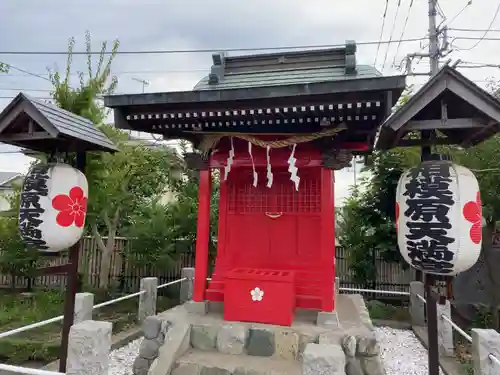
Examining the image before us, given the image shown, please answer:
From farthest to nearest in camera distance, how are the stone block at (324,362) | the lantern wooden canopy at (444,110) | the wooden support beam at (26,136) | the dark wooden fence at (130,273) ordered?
the dark wooden fence at (130,273) < the wooden support beam at (26,136) < the lantern wooden canopy at (444,110) < the stone block at (324,362)

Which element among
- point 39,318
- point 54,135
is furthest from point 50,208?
point 39,318

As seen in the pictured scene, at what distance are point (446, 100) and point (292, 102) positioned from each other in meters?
1.77

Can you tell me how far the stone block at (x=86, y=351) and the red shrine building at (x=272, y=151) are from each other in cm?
198

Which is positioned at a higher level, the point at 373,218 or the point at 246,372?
the point at 373,218

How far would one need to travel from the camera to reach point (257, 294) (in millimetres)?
5039

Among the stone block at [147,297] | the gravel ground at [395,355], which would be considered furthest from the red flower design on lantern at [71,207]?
the stone block at [147,297]

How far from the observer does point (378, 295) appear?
1041 cm

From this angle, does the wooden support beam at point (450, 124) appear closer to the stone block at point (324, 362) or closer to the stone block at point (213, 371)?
the stone block at point (324, 362)

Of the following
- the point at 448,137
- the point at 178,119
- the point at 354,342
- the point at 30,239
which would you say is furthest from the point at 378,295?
the point at 30,239

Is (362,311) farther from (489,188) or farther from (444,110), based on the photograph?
(489,188)

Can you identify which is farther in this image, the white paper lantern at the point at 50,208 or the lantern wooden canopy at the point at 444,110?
the white paper lantern at the point at 50,208

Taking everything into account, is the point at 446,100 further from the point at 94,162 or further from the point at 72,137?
the point at 94,162

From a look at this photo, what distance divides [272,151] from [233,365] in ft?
10.1

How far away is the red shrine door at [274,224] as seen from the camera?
5.87 metres
